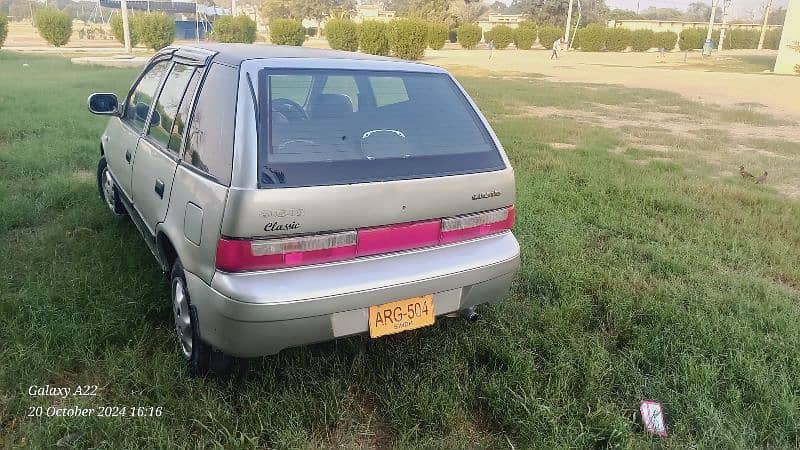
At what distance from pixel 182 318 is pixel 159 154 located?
90cm

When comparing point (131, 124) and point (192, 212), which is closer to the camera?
point (192, 212)

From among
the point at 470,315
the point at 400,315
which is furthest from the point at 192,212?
the point at 470,315

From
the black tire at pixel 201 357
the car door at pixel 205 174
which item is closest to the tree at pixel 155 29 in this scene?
the car door at pixel 205 174

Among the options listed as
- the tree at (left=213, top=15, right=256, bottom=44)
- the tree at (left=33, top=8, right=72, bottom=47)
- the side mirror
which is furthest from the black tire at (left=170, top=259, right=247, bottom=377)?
the tree at (left=33, top=8, right=72, bottom=47)

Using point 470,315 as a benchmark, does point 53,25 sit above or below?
above

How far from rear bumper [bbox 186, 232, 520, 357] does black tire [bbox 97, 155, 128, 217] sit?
2311mm

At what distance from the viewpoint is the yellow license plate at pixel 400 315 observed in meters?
2.43

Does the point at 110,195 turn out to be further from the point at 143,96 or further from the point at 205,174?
the point at 205,174

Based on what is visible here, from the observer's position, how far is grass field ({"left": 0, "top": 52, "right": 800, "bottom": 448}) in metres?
2.40

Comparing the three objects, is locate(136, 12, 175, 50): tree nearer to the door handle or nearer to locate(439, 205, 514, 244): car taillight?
the door handle

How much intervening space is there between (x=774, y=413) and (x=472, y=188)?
5.50ft

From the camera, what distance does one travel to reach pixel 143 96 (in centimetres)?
373

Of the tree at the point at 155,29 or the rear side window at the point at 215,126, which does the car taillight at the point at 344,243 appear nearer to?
the rear side window at the point at 215,126

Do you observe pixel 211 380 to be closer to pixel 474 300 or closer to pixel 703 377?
pixel 474 300
